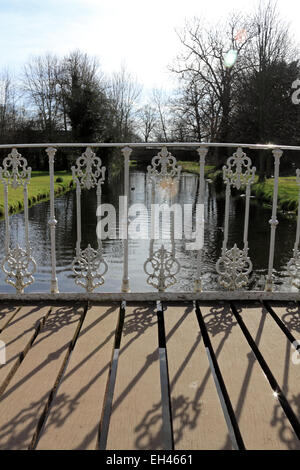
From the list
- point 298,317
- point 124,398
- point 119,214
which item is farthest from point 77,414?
point 119,214

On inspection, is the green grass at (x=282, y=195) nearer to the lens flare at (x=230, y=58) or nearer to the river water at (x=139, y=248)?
the river water at (x=139, y=248)

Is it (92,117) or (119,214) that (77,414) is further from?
(92,117)

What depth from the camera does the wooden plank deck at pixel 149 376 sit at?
58.1 inches

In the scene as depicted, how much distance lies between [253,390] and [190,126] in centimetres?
2228

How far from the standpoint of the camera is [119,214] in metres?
11.5

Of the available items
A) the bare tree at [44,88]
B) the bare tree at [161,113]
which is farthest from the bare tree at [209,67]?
the bare tree at [161,113]

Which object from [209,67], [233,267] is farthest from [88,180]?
[209,67]

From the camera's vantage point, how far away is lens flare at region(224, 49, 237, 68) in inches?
854

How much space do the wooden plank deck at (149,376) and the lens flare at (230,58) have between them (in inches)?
857

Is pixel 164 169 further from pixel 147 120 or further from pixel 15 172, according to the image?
pixel 147 120

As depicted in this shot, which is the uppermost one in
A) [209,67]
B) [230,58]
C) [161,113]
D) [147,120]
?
[230,58]

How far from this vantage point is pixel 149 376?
6.09 feet

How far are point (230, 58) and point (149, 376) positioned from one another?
75.1ft

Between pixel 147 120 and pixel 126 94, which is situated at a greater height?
pixel 126 94
